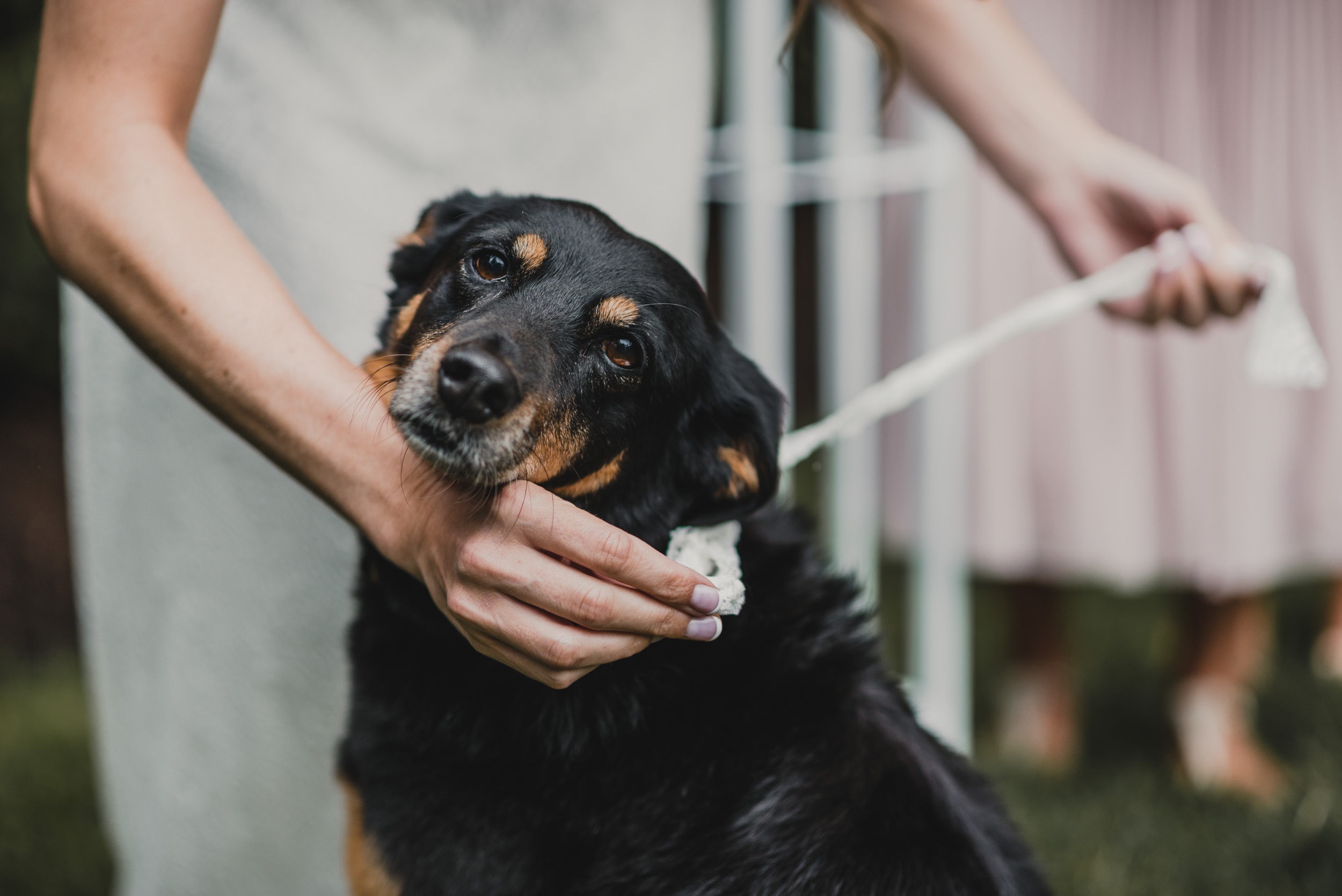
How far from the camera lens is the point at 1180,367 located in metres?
3.71

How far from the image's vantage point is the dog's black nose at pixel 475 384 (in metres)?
1.29

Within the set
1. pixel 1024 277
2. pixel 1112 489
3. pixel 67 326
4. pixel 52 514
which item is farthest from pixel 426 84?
pixel 52 514

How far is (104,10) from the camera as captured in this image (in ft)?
4.15

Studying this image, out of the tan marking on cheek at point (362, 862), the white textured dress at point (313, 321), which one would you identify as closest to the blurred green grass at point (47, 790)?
the white textured dress at point (313, 321)

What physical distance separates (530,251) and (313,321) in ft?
1.76

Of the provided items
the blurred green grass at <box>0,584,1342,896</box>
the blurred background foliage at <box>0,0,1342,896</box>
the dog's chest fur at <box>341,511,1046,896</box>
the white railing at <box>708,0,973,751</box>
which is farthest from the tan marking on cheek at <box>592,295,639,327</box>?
the blurred green grass at <box>0,584,1342,896</box>

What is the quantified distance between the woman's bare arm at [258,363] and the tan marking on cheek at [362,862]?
0.57 m

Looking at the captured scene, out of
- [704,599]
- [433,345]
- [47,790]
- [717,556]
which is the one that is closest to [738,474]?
[717,556]

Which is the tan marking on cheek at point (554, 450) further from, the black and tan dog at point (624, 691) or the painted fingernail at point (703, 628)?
the painted fingernail at point (703, 628)

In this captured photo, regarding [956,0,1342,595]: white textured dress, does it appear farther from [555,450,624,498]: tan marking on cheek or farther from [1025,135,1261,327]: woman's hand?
[555,450,624,498]: tan marking on cheek

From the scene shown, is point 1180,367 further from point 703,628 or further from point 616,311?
point 703,628

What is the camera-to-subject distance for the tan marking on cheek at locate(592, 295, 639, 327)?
1505mm

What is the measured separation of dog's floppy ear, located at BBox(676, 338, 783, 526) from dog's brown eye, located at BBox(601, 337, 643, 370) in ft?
0.44

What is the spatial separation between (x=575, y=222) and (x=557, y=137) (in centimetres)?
46
